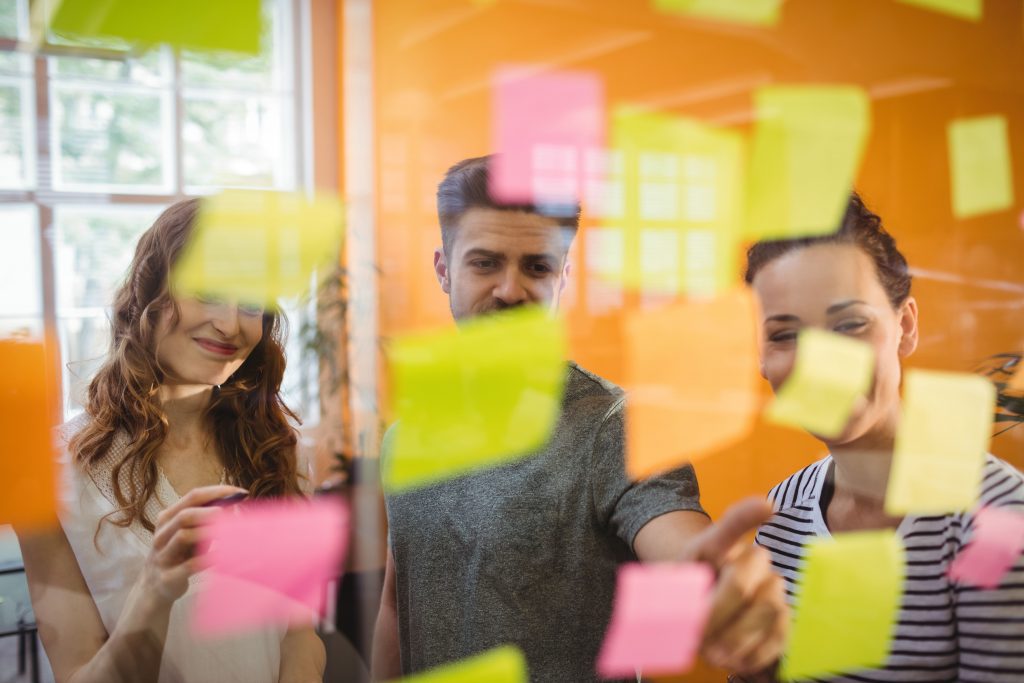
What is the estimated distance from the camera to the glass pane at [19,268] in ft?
2.47

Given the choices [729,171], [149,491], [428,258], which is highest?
[729,171]

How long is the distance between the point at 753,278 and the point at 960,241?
324 millimetres

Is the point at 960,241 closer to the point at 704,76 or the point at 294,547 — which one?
the point at 704,76

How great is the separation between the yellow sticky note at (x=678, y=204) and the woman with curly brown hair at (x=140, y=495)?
52 cm

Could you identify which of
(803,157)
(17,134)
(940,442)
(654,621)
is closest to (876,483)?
(940,442)

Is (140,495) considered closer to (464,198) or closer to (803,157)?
(464,198)

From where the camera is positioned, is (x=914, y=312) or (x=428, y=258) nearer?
(x=428, y=258)

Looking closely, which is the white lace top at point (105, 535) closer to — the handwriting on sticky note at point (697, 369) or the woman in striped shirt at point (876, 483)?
the handwriting on sticky note at point (697, 369)

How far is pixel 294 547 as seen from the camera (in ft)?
2.85

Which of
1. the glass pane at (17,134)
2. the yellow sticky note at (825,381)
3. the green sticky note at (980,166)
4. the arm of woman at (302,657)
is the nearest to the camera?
the glass pane at (17,134)

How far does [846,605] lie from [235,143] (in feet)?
3.02

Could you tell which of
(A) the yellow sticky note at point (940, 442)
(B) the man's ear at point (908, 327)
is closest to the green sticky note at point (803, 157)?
(B) the man's ear at point (908, 327)

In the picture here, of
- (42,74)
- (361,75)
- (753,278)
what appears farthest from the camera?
(753,278)

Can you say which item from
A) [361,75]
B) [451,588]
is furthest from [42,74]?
[451,588]
